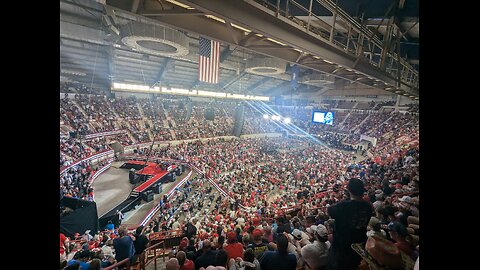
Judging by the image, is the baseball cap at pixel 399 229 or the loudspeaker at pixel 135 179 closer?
the baseball cap at pixel 399 229

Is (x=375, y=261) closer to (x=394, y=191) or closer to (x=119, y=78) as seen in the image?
(x=394, y=191)

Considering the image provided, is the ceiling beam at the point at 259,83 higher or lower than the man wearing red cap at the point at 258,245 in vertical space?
higher

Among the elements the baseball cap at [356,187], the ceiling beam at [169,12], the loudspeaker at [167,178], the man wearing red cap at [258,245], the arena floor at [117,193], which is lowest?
the arena floor at [117,193]

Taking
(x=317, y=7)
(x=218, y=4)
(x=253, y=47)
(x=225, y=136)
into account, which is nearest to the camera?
(x=218, y=4)

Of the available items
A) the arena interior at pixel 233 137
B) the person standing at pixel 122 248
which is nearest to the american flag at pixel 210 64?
the arena interior at pixel 233 137

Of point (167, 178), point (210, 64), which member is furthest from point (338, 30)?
point (167, 178)

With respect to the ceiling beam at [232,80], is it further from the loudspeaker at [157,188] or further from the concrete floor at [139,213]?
the concrete floor at [139,213]

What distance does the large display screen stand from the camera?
1005 inches

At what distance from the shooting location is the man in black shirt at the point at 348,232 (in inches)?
109

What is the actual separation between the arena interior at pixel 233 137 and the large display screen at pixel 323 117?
0.16 meters

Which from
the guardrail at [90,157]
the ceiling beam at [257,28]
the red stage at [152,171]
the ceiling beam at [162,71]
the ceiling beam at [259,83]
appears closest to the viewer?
the ceiling beam at [257,28]

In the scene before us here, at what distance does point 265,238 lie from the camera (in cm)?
396

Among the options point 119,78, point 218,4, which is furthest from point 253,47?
point 119,78
